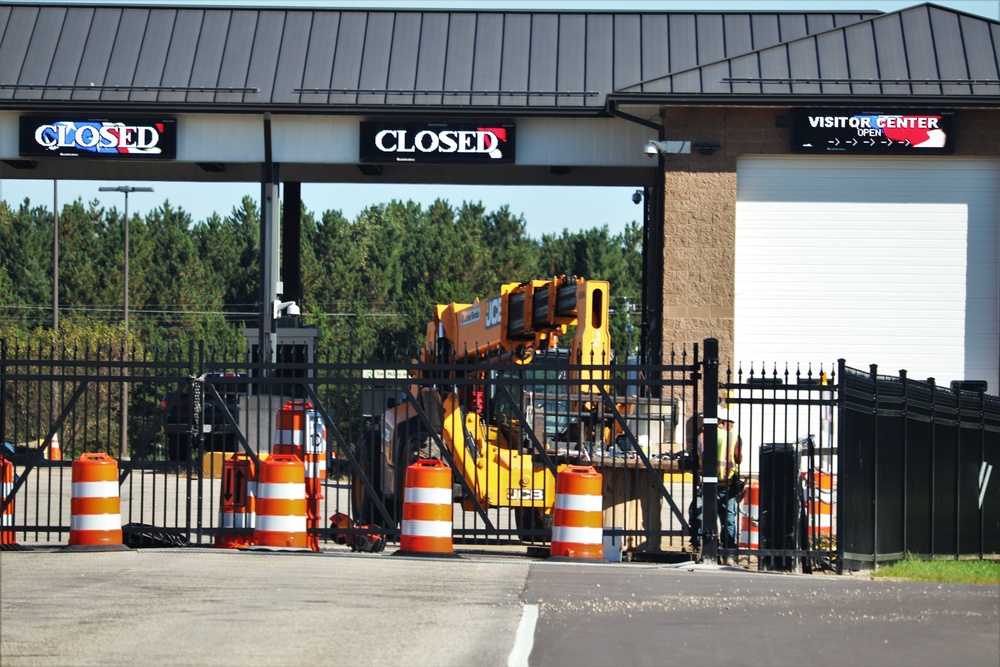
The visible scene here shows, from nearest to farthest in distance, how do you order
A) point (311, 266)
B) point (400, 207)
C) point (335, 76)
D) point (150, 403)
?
point (335, 76)
point (150, 403)
point (311, 266)
point (400, 207)

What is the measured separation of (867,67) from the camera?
25.3 metres

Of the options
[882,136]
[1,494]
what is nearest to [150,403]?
[882,136]

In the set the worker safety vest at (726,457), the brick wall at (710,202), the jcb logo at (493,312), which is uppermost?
the brick wall at (710,202)

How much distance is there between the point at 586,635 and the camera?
9.67 meters

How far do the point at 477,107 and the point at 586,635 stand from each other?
714 inches

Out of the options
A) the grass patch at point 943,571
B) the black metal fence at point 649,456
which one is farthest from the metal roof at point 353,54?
the grass patch at point 943,571

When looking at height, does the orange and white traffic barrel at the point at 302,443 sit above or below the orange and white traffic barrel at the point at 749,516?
above

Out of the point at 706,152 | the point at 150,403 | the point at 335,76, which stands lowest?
the point at 150,403

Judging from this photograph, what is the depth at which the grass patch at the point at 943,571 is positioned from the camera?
1302 cm

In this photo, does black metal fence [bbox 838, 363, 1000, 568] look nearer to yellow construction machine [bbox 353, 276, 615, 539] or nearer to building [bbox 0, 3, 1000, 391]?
yellow construction machine [bbox 353, 276, 615, 539]

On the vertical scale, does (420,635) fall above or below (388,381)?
below

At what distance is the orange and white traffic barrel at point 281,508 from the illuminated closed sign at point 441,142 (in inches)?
553

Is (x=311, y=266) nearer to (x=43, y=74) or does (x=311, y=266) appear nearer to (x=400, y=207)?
(x=400, y=207)

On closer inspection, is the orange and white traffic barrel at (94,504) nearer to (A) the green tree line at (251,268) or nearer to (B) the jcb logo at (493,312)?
(B) the jcb logo at (493,312)
